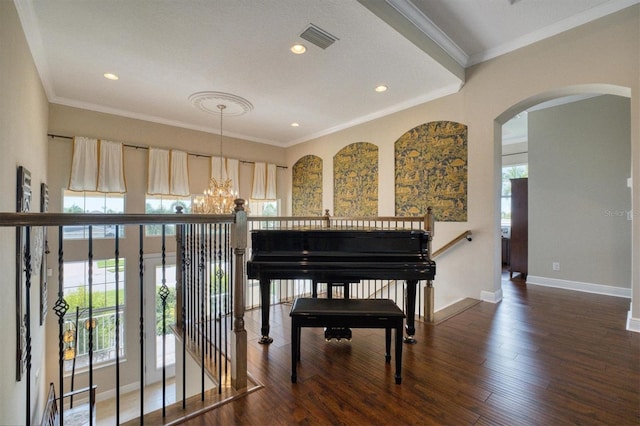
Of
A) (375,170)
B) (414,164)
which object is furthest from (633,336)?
(375,170)

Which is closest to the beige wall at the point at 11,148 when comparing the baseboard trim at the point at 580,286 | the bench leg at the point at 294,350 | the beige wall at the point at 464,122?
the beige wall at the point at 464,122

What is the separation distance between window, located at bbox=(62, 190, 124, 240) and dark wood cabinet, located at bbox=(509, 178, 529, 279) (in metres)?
7.45

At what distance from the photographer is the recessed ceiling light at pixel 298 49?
3.37m

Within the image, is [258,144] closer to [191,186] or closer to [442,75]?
[191,186]

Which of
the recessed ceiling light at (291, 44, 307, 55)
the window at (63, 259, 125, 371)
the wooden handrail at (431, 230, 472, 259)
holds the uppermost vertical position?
the recessed ceiling light at (291, 44, 307, 55)

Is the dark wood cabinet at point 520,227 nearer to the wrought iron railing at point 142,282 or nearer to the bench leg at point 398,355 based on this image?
the bench leg at point 398,355

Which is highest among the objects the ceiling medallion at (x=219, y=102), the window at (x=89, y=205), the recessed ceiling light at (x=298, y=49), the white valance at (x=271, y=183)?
the recessed ceiling light at (x=298, y=49)

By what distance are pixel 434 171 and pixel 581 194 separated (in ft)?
7.73

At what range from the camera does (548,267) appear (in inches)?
197

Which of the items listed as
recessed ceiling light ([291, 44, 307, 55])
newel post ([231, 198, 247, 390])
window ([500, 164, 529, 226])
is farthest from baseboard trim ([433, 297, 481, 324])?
window ([500, 164, 529, 226])

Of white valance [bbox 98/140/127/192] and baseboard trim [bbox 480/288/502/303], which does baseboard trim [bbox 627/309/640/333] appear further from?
white valance [bbox 98/140/127/192]

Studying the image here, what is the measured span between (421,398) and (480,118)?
3.83 m

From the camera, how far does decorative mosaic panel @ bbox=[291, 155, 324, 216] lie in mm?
7059

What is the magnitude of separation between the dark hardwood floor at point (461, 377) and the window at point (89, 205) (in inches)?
164
